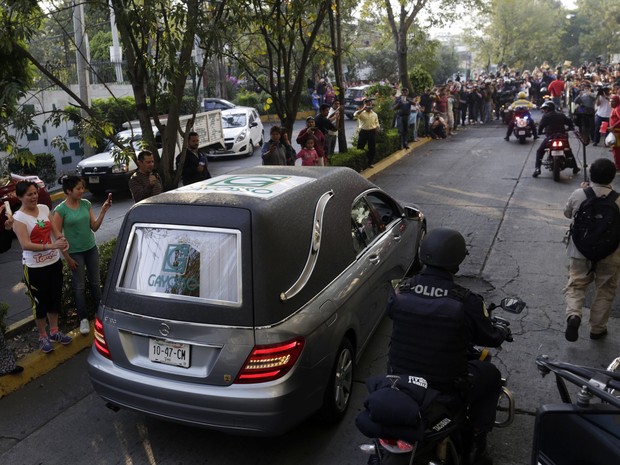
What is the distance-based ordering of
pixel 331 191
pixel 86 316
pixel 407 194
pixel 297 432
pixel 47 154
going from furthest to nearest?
1. pixel 47 154
2. pixel 407 194
3. pixel 86 316
4. pixel 331 191
5. pixel 297 432

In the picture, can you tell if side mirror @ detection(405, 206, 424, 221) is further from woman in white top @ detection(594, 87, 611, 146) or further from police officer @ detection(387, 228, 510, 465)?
woman in white top @ detection(594, 87, 611, 146)

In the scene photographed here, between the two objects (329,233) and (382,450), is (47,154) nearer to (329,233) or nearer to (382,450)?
(329,233)

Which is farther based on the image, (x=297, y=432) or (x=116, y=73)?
(x=116, y=73)

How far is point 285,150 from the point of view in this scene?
35.9 ft

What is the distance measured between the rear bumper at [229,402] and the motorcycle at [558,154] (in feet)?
34.0

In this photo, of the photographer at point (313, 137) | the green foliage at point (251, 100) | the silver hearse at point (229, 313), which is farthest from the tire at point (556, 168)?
the green foliage at point (251, 100)

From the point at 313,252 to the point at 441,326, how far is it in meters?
1.34

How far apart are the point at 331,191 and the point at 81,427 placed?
262 centimetres

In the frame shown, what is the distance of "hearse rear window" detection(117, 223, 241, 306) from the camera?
3.89 meters

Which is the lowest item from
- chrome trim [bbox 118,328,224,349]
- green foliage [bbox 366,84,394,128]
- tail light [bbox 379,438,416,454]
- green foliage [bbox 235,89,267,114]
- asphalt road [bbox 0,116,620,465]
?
asphalt road [bbox 0,116,620,465]

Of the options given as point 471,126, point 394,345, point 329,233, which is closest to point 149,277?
point 329,233

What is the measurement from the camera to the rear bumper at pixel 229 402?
3.72m

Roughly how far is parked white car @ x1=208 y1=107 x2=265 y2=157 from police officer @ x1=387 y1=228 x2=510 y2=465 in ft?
53.2

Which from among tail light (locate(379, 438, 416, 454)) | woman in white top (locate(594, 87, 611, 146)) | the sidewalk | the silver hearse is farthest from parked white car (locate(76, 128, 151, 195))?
tail light (locate(379, 438, 416, 454))
